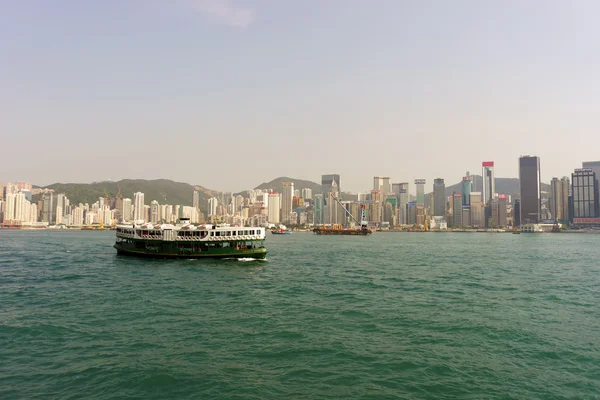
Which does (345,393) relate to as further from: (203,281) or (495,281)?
(495,281)

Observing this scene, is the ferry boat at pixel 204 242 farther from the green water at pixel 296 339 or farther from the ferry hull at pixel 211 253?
the green water at pixel 296 339

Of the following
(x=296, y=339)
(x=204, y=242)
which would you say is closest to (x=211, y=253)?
(x=204, y=242)

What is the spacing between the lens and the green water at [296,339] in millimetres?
15336

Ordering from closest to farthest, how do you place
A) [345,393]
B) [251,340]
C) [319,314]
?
1. [345,393]
2. [251,340]
3. [319,314]

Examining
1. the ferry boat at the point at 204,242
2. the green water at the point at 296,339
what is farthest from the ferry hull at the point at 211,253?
the green water at the point at 296,339

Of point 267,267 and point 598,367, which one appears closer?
point 598,367

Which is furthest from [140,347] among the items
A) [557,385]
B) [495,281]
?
[495,281]

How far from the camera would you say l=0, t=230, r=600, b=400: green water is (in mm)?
15336

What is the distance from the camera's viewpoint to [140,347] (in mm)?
19594

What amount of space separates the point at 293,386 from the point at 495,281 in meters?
35.4

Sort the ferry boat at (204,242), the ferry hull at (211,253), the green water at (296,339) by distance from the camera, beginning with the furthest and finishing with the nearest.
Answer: the ferry boat at (204,242) → the ferry hull at (211,253) → the green water at (296,339)

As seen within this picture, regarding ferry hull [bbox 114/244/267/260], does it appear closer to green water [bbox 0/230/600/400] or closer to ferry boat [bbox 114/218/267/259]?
ferry boat [bbox 114/218/267/259]

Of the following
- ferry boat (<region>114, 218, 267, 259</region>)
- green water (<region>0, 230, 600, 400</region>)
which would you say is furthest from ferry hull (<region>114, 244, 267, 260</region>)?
green water (<region>0, 230, 600, 400</region>)

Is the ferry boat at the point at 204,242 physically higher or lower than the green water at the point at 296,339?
higher
